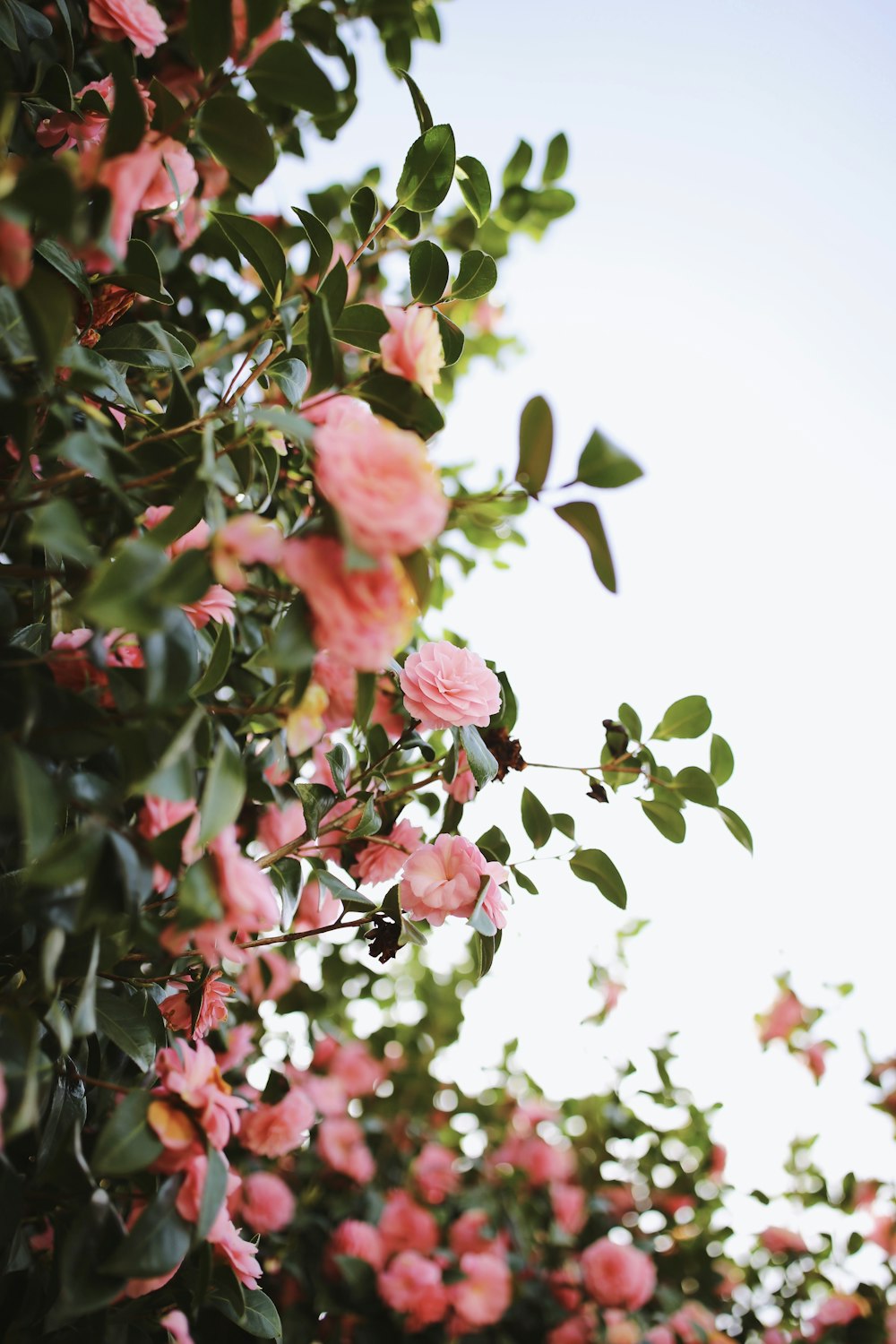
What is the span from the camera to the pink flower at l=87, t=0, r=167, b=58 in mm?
696

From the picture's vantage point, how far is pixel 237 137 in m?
0.56

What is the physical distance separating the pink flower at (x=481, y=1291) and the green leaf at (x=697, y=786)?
0.95m

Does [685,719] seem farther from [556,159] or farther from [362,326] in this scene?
[556,159]

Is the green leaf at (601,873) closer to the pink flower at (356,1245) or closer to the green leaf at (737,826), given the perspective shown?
the green leaf at (737,826)

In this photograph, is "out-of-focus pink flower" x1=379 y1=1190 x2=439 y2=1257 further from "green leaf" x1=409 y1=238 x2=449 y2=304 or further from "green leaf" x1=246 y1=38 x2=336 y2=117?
"green leaf" x1=246 y1=38 x2=336 y2=117

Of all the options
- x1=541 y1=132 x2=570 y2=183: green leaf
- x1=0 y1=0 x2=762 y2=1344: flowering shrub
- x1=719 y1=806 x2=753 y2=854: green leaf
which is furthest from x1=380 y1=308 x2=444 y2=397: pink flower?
x1=541 y1=132 x2=570 y2=183: green leaf

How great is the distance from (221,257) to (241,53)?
652mm

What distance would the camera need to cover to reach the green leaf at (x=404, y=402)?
20.5 inches

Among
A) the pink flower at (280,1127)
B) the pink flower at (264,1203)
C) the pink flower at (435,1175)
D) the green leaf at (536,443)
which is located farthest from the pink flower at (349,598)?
the pink flower at (435,1175)

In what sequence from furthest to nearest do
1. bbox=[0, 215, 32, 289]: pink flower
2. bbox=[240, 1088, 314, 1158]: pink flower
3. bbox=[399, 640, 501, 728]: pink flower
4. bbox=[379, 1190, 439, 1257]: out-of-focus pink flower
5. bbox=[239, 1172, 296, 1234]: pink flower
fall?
bbox=[379, 1190, 439, 1257]: out-of-focus pink flower < bbox=[239, 1172, 296, 1234]: pink flower < bbox=[240, 1088, 314, 1158]: pink flower < bbox=[399, 640, 501, 728]: pink flower < bbox=[0, 215, 32, 289]: pink flower

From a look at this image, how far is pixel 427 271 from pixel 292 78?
16 cm

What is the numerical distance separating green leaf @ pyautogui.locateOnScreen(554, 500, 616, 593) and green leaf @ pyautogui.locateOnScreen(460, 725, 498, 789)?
0.18 m

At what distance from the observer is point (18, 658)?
0.47 meters

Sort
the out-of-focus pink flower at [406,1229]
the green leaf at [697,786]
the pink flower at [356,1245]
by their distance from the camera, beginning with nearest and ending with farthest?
1. the green leaf at [697,786]
2. the pink flower at [356,1245]
3. the out-of-focus pink flower at [406,1229]
